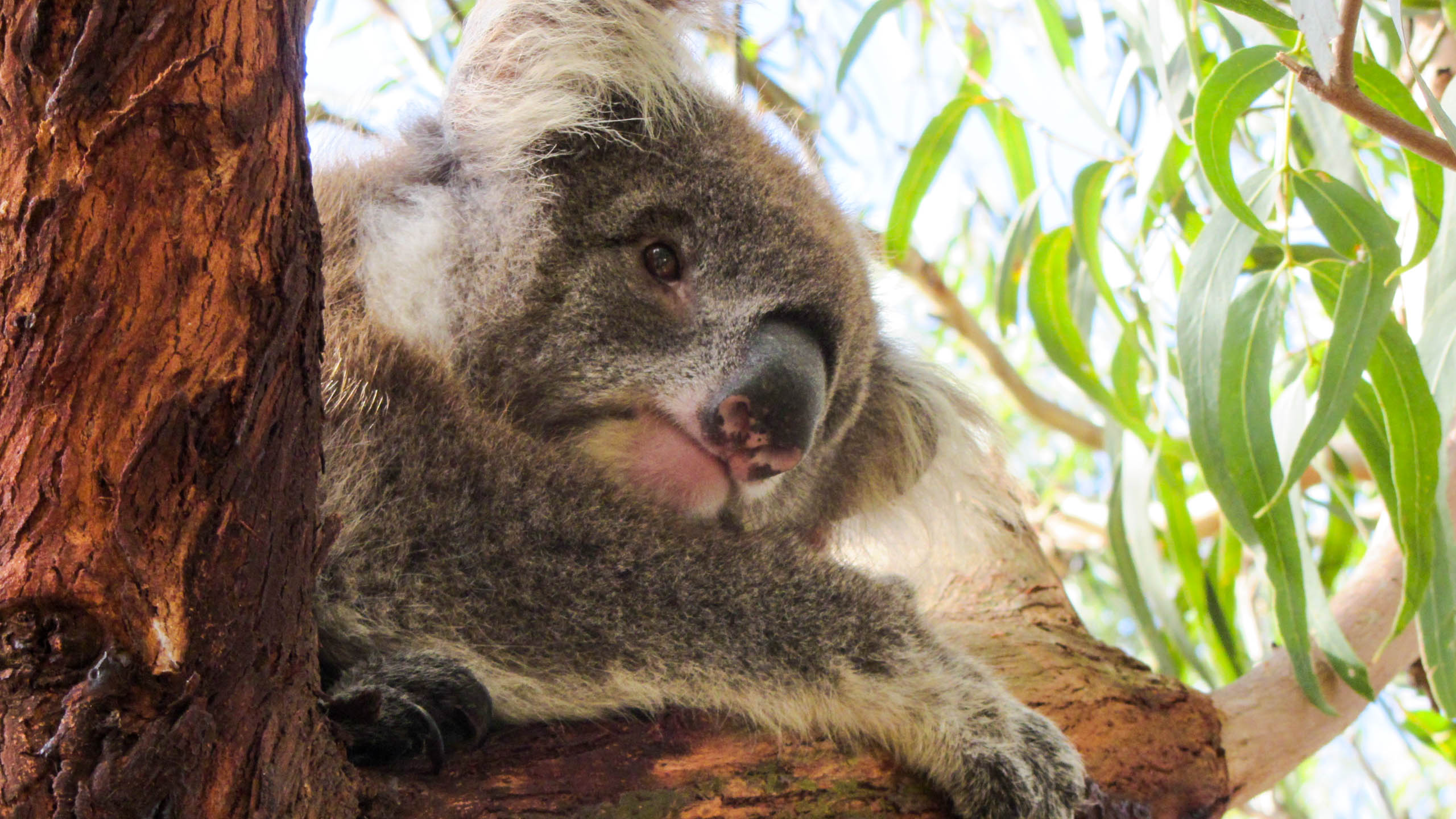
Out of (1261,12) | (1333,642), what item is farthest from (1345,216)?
(1333,642)

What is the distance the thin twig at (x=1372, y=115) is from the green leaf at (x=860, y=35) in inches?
53.7

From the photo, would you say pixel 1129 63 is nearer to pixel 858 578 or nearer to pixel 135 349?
pixel 858 578

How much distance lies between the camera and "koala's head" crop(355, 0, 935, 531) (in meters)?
1.63

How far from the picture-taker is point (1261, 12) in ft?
4.63

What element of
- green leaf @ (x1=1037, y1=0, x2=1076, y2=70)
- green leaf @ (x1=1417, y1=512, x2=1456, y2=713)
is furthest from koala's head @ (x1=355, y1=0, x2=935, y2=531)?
green leaf @ (x1=1417, y1=512, x2=1456, y2=713)

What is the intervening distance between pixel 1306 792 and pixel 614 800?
5078 millimetres

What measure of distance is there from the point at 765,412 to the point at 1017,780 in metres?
0.56

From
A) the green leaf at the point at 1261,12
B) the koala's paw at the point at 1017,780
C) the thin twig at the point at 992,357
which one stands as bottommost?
the koala's paw at the point at 1017,780

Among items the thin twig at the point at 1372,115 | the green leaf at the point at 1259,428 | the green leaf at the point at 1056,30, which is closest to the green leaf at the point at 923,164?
the green leaf at the point at 1056,30

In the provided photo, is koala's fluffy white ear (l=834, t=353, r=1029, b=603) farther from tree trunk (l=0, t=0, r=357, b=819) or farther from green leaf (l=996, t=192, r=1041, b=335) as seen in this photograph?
tree trunk (l=0, t=0, r=357, b=819)

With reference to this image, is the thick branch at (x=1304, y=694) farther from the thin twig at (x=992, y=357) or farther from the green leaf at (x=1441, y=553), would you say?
the thin twig at (x=992, y=357)

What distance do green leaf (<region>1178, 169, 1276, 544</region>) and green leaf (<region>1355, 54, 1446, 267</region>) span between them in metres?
0.23

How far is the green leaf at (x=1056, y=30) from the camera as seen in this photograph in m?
2.48

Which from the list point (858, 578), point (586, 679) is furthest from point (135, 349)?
point (858, 578)
